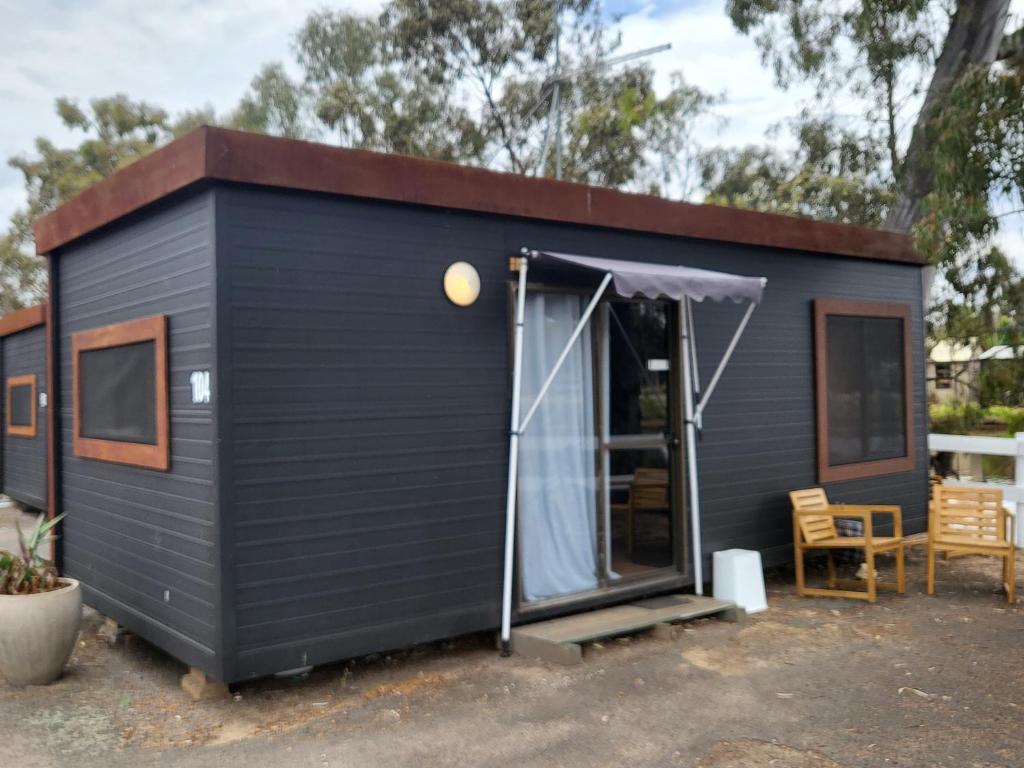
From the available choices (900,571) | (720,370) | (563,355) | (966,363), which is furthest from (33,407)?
(966,363)

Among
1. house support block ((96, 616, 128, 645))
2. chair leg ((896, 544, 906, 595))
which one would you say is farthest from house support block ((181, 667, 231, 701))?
chair leg ((896, 544, 906, 595))

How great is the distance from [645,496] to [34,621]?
346 centimetres

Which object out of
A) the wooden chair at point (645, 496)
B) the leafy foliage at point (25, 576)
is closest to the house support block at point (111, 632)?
the leafy foliage at point (25, 576)

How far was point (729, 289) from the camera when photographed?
5090mm

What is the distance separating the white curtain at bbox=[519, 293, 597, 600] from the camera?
202 inches

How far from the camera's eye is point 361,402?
445 centimetres

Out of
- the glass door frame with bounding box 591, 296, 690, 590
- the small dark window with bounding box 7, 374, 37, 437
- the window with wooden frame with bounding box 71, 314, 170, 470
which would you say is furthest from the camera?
the small dark window with bounding box 7, 374, 37, 437

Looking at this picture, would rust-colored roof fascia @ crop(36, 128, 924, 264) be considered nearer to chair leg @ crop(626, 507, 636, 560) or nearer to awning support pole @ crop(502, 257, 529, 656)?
awning support pole @ crop(502, 257, 529, 656)

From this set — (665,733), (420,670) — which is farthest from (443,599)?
(665,733)

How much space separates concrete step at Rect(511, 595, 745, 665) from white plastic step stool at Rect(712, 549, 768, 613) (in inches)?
4.6

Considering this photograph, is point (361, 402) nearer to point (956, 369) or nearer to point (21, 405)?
point (21, 405)

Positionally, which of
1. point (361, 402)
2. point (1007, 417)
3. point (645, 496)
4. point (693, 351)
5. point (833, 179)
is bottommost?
point (645, 496)

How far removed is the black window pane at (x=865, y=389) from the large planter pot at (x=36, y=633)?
526 cm

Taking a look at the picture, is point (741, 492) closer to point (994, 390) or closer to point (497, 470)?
point (497, 470)
